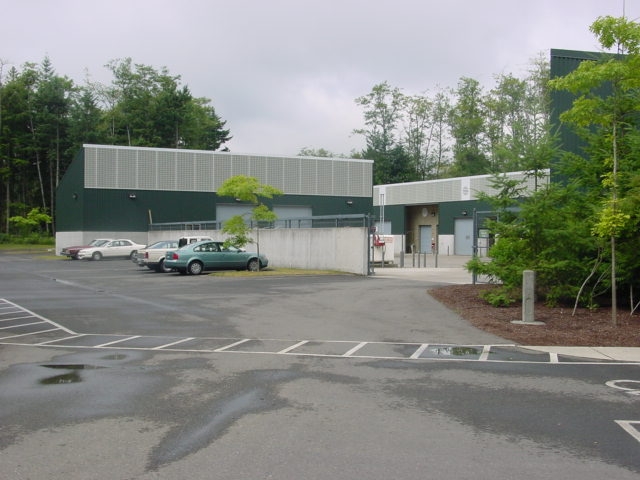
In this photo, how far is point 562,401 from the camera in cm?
696

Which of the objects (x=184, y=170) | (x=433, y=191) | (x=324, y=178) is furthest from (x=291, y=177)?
(x=433, y=191)

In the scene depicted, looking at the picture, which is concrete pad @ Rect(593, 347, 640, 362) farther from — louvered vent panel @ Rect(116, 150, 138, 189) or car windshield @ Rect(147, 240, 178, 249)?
louvered vent panel @ Rect(116, 150, 138, 189)

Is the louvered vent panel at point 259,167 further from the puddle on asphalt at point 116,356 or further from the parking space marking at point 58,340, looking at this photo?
the puddle on asphalt at point 116,356

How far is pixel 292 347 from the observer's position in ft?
34.6

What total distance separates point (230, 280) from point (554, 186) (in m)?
13.3

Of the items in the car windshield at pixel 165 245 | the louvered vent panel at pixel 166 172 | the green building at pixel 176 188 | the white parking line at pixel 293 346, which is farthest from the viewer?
the louvered vent panel at pixel 166 172

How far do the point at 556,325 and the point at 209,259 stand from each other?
60.0 feet

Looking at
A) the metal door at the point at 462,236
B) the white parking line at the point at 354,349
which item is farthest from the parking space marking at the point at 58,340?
the metal door at the point at 462,236

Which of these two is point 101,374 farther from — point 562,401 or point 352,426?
point 562,401

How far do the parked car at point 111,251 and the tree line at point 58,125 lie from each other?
3278 centimetres

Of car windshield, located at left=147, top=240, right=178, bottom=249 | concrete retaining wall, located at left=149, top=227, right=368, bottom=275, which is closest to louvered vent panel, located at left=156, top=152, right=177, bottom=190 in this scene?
concrete retaining wall, located at left=149, top=227, right=368, bottom=275

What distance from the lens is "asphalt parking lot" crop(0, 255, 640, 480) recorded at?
5.01 m

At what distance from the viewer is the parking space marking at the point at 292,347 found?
9.75 meters

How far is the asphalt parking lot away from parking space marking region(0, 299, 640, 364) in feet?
0.17
